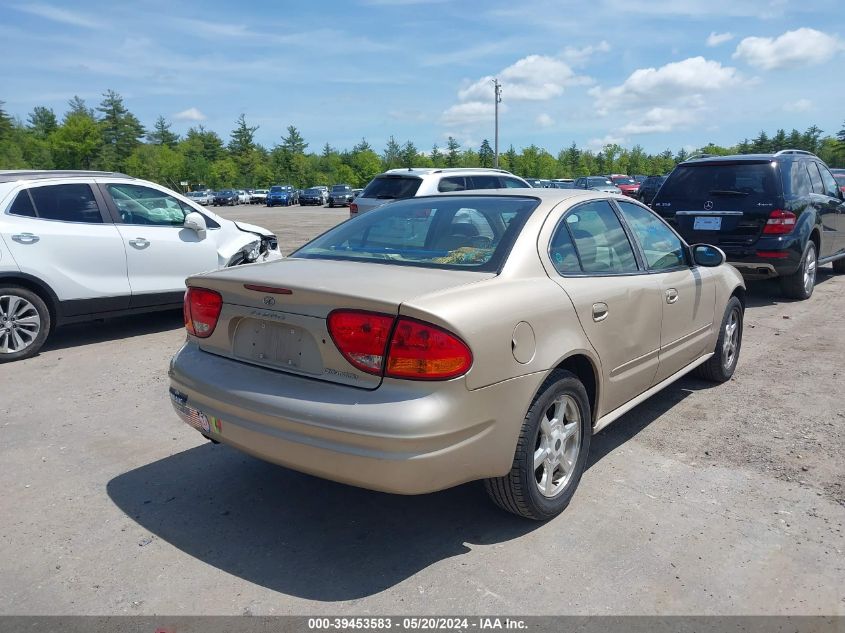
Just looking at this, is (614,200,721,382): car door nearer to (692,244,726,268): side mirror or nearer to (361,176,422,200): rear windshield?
(692,244,726,268): side mirror

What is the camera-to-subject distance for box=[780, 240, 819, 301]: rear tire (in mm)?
8859

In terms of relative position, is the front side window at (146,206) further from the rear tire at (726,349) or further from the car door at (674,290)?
the rear tire at (726,349)

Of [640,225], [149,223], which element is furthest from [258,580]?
[149,223]

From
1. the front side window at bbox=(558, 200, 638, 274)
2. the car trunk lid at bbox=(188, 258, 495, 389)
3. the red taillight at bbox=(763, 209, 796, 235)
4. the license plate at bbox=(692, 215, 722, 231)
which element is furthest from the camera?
the license plate at bbox=(692, 215, 722, 231)

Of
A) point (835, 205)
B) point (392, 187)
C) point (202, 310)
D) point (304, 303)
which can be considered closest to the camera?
point (304, 303)

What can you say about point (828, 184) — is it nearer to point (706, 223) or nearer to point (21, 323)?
point (706, 223)

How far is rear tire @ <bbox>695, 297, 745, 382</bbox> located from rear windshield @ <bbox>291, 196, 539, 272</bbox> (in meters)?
2.49

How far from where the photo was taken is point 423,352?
2.70 meters

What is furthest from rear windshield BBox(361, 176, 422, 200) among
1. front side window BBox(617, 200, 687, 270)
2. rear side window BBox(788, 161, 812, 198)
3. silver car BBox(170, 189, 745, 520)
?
silver car BBox(170, 189, 745, 520)

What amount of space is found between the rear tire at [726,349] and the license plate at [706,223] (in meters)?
3.34

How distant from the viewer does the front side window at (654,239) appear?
4363 mm

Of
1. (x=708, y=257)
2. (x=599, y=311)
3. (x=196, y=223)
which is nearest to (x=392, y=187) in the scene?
(x=196, y=223)

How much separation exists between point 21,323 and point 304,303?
4724mm

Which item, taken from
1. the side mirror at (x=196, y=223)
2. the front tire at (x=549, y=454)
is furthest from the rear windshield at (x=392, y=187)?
the front tire at (x=549, y=454)
